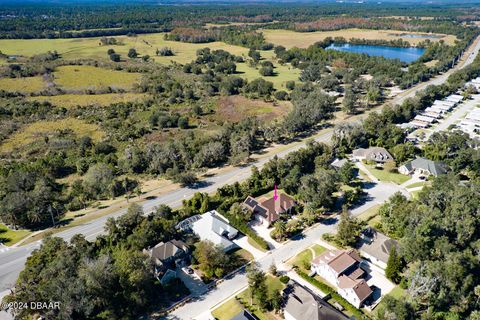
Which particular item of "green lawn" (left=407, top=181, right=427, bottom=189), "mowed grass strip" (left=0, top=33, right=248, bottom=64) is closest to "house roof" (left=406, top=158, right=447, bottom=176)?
"green lawn" (left=407, top=181, right=427, bottom=189)

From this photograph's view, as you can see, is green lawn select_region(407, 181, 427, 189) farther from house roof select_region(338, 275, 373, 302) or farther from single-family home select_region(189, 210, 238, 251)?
single-family home select_region(189, 210, 238, 251)

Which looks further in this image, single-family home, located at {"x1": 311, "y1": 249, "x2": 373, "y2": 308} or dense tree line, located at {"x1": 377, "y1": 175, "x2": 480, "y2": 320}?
single-family home, located at {"x1": 311, "y1": 249, "x2": 373, "y2": 308}

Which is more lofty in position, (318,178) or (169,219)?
(318,178)

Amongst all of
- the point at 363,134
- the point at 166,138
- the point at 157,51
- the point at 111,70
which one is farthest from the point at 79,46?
the point at 363,134

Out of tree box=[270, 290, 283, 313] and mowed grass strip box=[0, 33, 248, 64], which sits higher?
mowed grass strip box=[0, 33, 248, 64]

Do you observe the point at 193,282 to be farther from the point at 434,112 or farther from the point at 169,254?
the point at 434,112

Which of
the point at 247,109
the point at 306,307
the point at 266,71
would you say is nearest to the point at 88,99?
the point at 247,109

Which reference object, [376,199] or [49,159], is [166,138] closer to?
[49,159]
